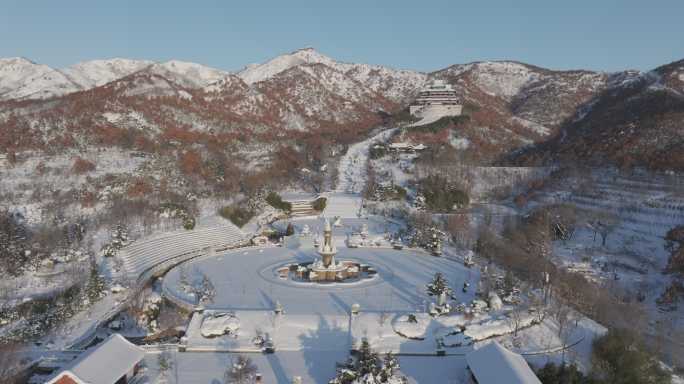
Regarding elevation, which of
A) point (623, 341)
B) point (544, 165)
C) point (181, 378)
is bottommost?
point (181, 378)

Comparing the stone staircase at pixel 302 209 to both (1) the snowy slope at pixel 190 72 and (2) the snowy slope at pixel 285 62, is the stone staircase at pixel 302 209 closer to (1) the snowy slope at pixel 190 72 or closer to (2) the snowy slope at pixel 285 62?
(2) the snowy slope at pixel 285 62

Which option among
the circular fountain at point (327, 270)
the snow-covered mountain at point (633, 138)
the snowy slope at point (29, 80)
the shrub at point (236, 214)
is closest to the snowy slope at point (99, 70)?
the snowy slope at point (29, 80)

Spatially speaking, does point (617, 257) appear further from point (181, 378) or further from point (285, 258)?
point (181, 378)

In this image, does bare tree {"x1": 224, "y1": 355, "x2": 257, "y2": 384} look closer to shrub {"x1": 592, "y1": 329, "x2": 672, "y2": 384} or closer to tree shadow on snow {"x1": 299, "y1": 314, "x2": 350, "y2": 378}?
tree shadow on snow {"x1": 299, "y1": 314, "x2": 350, "y2": 378}

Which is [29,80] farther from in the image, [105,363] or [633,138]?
[105,363]

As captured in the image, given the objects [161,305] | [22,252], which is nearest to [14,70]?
[22,252]

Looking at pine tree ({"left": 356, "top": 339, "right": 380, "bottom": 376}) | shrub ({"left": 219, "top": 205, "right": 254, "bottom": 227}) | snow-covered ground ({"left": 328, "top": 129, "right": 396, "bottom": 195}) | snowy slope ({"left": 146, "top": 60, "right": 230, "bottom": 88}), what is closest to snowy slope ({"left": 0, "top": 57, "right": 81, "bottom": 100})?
snowy slope ({"left": 146, "top": 60, "right": 230, "bottom": 88})
